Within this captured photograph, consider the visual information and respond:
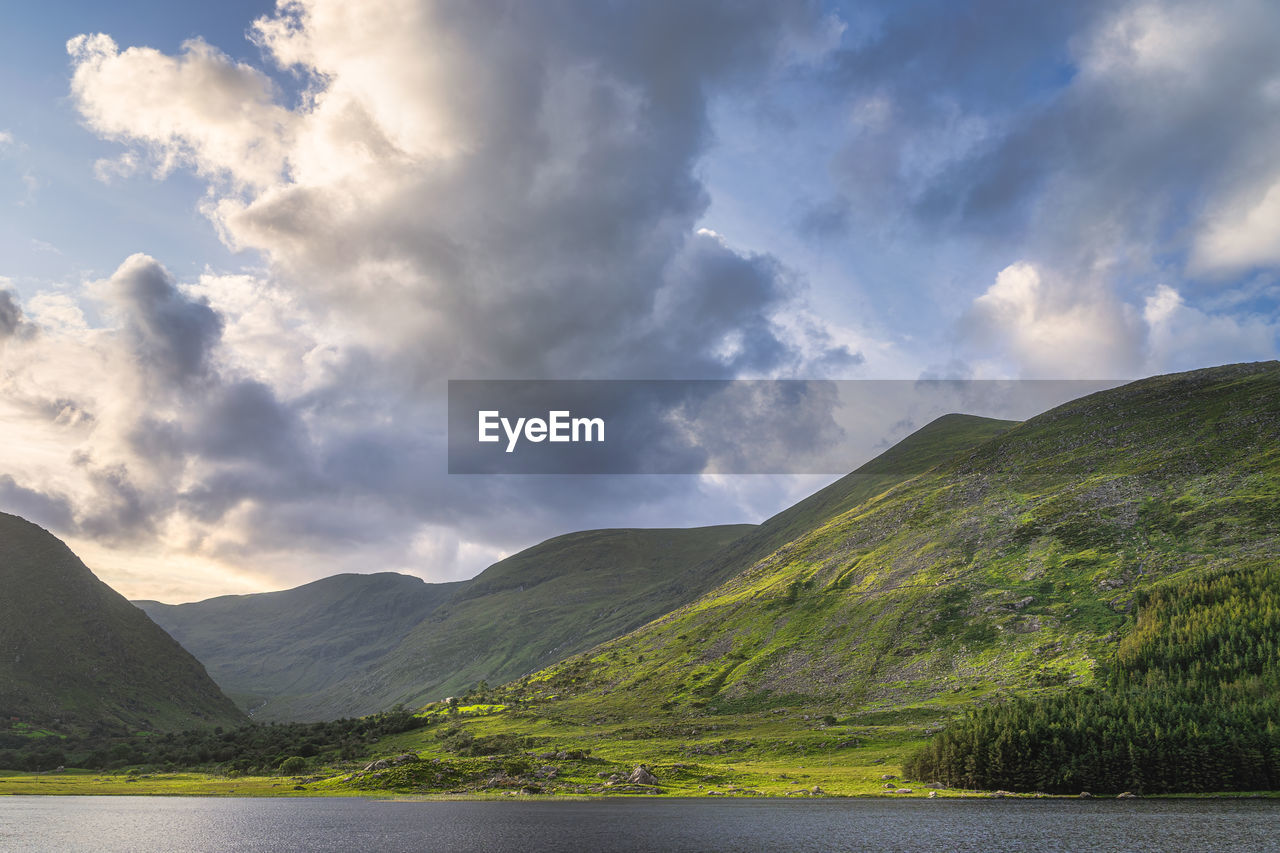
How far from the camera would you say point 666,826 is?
96250mm

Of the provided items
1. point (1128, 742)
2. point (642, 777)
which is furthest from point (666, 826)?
A: point (1128, 742)

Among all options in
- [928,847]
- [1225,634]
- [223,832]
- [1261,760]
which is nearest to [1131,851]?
[928,847]

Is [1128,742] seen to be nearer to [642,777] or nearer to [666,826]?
[642,777]

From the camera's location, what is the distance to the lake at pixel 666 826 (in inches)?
3155

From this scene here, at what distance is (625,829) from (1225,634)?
176 m

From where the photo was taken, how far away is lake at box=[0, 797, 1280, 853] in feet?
263

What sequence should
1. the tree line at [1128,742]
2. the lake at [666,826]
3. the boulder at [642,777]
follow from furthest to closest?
the boulder at [642,777]
the tree line at [1128,742]
the lake at [666,826]

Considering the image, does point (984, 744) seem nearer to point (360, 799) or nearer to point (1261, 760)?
point (1261, 760)

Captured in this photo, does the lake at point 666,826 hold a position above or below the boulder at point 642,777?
above

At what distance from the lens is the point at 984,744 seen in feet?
471

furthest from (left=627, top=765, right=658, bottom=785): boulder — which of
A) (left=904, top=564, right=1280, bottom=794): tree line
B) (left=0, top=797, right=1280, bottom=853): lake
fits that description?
(left=904, top=564, right=1280, bottom=794): tree line

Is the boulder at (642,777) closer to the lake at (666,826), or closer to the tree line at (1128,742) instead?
the lake at (666,826)

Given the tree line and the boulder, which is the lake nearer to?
the tree line

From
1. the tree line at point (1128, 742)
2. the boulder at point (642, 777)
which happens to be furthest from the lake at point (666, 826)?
the boulder at point (642, 777)
